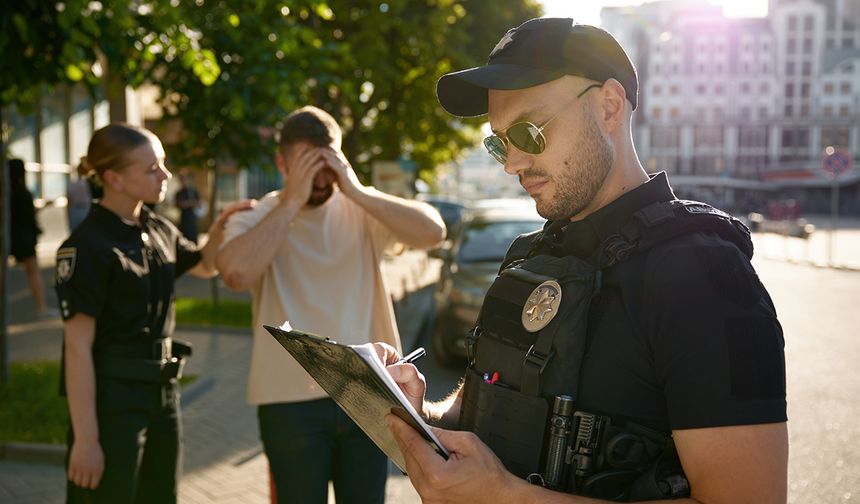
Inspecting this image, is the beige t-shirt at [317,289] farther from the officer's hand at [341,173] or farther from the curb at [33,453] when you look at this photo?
the curb at [33,453]

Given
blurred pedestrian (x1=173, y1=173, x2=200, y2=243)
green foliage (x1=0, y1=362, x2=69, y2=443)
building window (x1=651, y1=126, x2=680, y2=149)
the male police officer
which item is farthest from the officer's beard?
building window (x1=651, y1=126, x2=680, y2=149)

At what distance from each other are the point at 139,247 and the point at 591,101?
2099mm

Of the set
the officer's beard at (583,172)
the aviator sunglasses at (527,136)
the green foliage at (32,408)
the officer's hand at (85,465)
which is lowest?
the green foliage at (32,408)

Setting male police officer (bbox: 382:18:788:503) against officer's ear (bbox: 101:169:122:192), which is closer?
male police officer (bbox: 382:18:788:503)

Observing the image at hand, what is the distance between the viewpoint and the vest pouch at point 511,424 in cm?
167

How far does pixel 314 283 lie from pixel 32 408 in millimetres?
4031

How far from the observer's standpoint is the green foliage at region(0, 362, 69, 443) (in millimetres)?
5742

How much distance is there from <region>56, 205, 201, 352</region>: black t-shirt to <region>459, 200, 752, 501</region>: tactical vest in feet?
5.90

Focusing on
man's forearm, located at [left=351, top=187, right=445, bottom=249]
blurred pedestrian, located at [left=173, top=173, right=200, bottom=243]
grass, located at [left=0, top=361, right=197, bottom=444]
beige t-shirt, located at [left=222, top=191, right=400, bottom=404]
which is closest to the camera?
beige t-shirt, located at [left=222, top=191, right=400, bottom=404]

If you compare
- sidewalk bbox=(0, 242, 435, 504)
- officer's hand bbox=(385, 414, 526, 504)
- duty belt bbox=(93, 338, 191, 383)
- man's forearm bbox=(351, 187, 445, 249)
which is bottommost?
sidewalk bbox=(0, 242, 435, 504)

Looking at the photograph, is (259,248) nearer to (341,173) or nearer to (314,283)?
(314,283)

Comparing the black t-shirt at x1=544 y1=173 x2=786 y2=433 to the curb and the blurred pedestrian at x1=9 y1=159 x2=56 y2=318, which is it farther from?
the blurred pedestrian at x1=9 y1=159 x2=56 y2=318

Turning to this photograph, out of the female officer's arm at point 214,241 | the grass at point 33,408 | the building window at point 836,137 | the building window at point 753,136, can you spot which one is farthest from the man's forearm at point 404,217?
the building window at point 753,136

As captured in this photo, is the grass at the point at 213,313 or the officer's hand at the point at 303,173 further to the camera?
the grass at the point at 213,313
